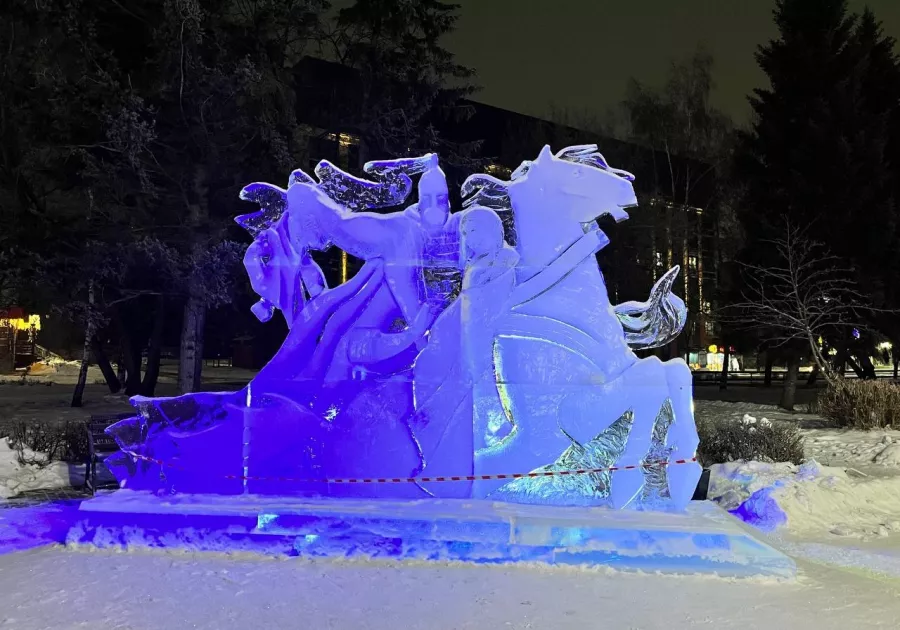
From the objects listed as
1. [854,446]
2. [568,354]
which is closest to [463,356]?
[568,354]

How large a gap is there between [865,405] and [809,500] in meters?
7.95

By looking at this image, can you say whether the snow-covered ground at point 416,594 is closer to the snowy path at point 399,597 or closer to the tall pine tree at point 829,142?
the snowy path at point 399,597

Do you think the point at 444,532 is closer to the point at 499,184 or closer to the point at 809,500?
the point at 499,184

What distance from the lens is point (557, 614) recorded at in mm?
4691

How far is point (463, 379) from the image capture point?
6484 millimetres

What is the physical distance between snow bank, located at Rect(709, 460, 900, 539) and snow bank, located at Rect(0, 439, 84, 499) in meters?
8.07

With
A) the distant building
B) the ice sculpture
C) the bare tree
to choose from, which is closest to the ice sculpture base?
the ice sculpture

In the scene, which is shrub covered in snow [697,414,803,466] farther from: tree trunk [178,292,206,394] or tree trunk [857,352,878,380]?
tree trunk [857,352,878,380]

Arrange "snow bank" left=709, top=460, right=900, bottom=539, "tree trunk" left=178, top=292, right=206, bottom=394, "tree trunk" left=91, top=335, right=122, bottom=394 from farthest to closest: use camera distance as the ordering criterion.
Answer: "tree trunk" left=91, top=335, right=122, bottom=394 < "tree trunk" left=178, top=292, right=206, bottom=394 < "snow bank" left=709, top=460, right=900, bottom=539

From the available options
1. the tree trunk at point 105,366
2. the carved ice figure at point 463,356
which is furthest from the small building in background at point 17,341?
the carved ice figure at point 463,356

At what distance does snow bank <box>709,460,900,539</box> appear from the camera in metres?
7.24

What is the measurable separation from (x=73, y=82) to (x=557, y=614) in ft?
54.5

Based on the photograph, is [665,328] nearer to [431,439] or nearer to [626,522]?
[626,522]

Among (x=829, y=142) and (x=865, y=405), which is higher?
(x=829, y=142)
